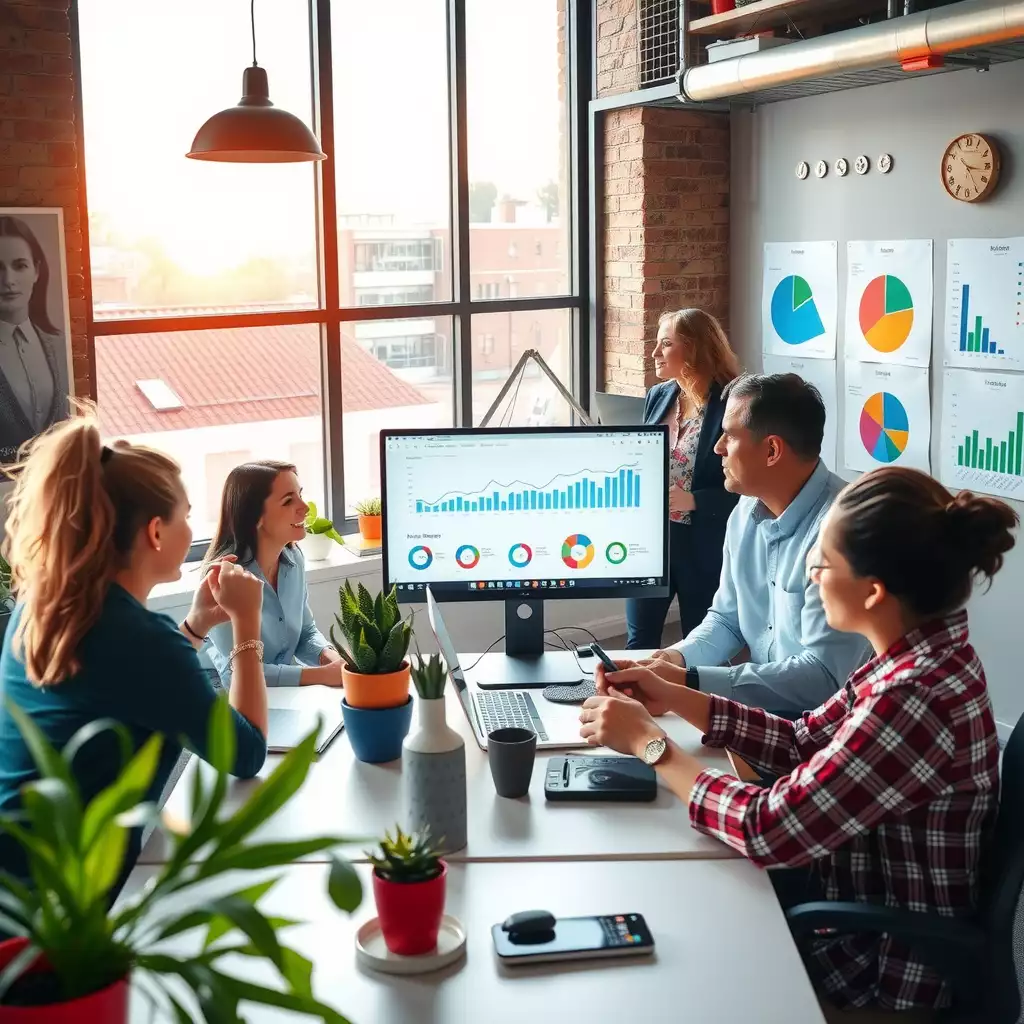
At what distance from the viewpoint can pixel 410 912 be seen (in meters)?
1.37

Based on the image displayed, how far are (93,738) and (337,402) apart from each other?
9.51 feet

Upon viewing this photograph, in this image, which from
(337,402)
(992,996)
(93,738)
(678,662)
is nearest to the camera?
(992,996)

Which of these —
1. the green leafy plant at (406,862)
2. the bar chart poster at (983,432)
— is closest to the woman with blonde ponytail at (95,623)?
the green leafy plant at (406,862)

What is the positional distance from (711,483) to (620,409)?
1.98 ft

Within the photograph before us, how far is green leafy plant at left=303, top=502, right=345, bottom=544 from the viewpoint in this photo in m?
4.27

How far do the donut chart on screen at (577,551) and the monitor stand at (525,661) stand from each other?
116 mm

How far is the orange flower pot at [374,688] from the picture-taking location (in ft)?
6.46

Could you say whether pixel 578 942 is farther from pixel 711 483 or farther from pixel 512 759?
pixel 711 483

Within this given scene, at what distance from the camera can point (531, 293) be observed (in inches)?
200

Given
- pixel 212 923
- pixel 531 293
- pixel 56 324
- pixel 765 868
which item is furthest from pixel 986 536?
pixel 531 293

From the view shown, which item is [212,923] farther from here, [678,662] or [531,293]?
[531,293]

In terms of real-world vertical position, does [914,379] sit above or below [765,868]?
above

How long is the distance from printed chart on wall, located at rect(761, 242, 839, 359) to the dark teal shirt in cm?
325

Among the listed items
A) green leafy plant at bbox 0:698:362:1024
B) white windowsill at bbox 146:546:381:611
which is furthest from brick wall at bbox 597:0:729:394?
green leafy plant at bbox 0:698:362:1024
